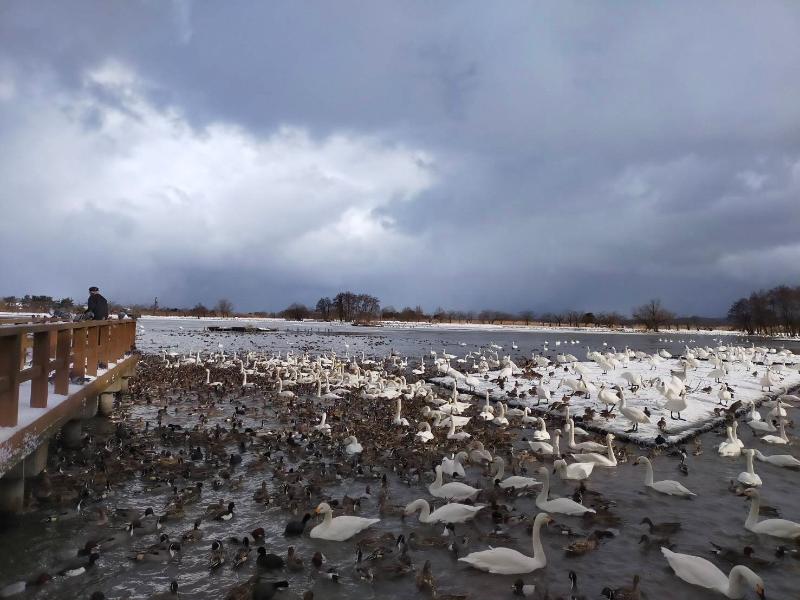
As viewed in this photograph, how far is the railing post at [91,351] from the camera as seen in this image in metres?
14.1

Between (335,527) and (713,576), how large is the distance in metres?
5.50

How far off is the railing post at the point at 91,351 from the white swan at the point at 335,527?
9.04 m

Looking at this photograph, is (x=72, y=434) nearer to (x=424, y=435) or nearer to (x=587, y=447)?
(x=424, y=435)

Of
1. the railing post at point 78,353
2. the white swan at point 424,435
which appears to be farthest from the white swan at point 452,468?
the railing post at point 78,353

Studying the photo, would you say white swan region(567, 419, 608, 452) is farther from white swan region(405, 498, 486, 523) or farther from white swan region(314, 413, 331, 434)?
white swan region(314, 413, 331, 434)

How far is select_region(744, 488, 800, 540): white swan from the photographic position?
8.55 meters

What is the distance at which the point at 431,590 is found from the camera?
695 centimetres

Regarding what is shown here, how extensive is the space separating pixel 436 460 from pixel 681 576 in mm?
6228

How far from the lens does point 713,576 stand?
23.2 feet

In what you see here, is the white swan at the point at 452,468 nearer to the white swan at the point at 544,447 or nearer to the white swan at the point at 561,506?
the white swan at the point at 561,506

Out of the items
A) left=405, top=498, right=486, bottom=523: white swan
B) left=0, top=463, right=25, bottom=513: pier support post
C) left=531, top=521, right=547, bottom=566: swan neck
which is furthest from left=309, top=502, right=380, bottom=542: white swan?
left=0, top=463, right=25, bottom=513: pier support post

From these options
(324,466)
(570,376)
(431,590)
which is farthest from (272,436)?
(570,376)

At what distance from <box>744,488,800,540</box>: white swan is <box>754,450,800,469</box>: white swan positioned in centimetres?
519

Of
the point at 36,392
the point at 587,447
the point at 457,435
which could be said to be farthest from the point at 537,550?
→ the point at 36,392
